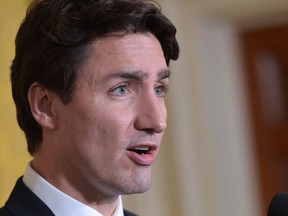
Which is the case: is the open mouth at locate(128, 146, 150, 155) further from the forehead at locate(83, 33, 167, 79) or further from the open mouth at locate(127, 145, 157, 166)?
the forehead at locate(83, 33, 167, 79)

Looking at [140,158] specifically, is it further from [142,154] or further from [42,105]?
[42,105]

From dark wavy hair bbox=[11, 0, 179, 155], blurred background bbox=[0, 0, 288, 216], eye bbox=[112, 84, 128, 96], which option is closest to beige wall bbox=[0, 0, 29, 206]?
blurred background bbox=[0, 0, 288, 216]

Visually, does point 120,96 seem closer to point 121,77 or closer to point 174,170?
point 121,77

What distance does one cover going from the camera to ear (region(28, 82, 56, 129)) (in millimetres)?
1276

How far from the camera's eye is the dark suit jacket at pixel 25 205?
1.22 meters

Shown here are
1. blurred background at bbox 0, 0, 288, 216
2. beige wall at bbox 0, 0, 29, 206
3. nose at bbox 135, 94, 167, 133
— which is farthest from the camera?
blurred background at bbox 0, 0, 288, 216

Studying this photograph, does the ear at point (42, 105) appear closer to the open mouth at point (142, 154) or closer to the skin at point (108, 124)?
the skin at point (108, 124)

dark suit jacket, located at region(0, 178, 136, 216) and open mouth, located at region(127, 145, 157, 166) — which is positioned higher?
open mouth, located at region(127, 145, 157, 166)

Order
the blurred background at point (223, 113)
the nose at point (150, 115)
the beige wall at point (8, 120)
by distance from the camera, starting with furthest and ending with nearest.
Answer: the blurred background at point (223, 113), the beige wall at point (8, 120), the nose at point (150, 115)

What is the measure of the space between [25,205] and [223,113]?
156 cm

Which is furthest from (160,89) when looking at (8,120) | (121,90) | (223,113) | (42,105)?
(223,113)

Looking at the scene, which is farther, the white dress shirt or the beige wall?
the beige wall

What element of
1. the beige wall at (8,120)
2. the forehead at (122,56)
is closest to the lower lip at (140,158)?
the forehead at (122,56)

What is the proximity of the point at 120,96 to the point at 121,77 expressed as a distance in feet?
0.09
